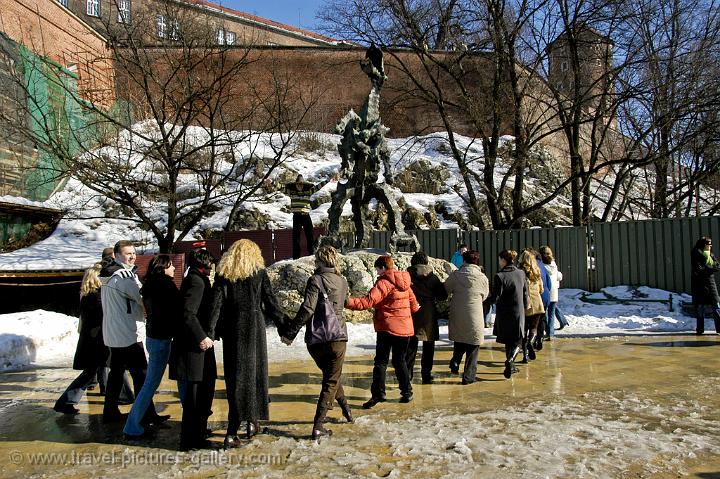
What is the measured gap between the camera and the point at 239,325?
14.3 ft

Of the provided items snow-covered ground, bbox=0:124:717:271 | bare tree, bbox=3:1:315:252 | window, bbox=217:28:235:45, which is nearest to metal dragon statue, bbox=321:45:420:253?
bare tree, bbox=3:1:315:252

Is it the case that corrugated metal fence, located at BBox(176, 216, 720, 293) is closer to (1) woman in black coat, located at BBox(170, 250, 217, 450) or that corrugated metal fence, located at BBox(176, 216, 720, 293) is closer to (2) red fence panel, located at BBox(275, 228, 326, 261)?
(2) red fence panel, located at BBox(275, 228, 326, 261)

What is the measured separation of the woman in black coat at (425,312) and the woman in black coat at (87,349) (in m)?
3.28

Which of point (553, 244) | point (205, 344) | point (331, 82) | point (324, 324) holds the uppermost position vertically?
point (331, 82)

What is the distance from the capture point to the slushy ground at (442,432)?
385 cm

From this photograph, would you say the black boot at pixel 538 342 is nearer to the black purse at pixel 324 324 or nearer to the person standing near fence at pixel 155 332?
the black purse at pixel 324 324

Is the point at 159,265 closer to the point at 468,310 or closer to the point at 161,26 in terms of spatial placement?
the point at 468,310

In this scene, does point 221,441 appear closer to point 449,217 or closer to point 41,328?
point 41,328

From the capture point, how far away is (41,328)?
909cm

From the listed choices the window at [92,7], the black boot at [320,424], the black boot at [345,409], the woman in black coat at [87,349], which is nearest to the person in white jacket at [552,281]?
the black boot at [345,409]

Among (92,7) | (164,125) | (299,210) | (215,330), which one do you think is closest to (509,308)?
(215,330)

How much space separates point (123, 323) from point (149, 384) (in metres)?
0.66

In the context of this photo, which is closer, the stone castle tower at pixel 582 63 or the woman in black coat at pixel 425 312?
the woman in black coat at pixel 425 312

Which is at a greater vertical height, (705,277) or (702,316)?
(705,277)
